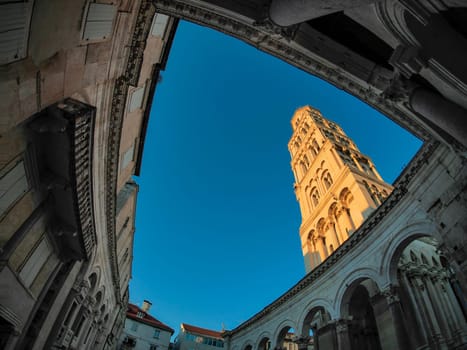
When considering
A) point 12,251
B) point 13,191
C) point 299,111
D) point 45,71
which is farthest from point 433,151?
point 299,111

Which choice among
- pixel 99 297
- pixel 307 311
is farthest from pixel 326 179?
pixel 99 297

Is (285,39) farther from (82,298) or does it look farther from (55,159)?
(82,298)

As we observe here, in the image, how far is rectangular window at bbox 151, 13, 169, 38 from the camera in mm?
9350

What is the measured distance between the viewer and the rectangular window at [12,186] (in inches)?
225

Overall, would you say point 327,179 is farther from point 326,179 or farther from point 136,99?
point 136,99

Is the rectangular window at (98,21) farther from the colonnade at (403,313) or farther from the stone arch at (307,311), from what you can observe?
the stone arch at (307,311)

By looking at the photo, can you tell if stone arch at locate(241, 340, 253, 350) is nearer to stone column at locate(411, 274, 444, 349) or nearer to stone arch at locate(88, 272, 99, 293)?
stone column at locate(411, 274, 444, 349)

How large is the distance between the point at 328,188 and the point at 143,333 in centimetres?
3572

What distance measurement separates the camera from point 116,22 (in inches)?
229

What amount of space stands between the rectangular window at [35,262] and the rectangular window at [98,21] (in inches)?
281

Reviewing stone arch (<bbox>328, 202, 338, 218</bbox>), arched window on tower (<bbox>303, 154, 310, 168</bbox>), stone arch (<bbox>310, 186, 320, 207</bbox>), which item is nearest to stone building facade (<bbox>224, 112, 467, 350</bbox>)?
stone arch (<bbox>328, 202, 338, 218</bbox>)

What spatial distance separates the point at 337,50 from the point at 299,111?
137ft

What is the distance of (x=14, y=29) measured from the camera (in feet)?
9.69

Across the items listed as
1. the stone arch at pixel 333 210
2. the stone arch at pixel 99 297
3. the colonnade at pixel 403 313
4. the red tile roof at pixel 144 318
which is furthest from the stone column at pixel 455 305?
the red tile roof at pixel 144 318
